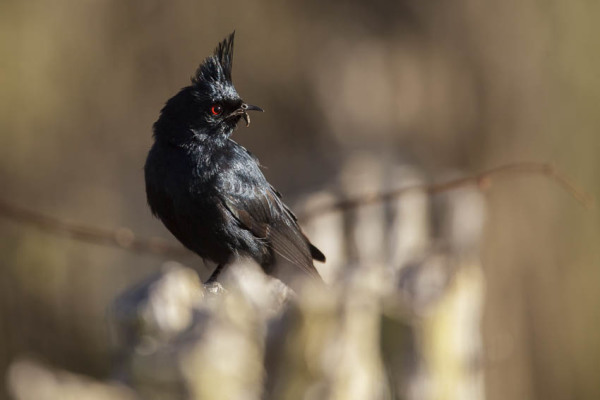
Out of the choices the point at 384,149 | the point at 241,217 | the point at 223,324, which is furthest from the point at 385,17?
the point at 223,324

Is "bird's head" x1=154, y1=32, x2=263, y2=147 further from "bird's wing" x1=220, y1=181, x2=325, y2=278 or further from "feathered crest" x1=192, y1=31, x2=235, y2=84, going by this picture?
"bird's wing" x1=220, y1=181, x2=325, y2=278

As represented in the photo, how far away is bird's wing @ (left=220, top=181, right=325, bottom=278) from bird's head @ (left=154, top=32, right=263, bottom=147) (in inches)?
12.1

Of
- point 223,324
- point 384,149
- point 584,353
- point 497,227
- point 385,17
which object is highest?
point 385,17

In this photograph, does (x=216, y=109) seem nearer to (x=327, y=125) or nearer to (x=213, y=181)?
(x=213, y=181)

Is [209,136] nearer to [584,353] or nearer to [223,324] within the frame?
[223,324]

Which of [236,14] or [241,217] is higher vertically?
[236,14]

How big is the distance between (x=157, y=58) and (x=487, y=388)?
4224 mm

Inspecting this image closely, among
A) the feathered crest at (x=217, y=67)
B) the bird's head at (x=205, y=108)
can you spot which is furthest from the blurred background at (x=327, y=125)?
the feathered crest at (x=217, y=67)

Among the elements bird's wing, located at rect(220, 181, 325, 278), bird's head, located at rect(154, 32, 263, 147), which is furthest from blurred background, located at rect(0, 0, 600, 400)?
bird's head, located at rect(154, 32, 263, 147)

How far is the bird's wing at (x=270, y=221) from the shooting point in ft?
15.2

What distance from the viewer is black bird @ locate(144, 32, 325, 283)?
14.5 ft

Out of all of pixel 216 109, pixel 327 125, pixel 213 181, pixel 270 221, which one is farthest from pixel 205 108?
pixel 327 125

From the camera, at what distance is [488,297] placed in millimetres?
7660

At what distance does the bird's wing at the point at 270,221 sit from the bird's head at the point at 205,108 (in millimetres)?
306
